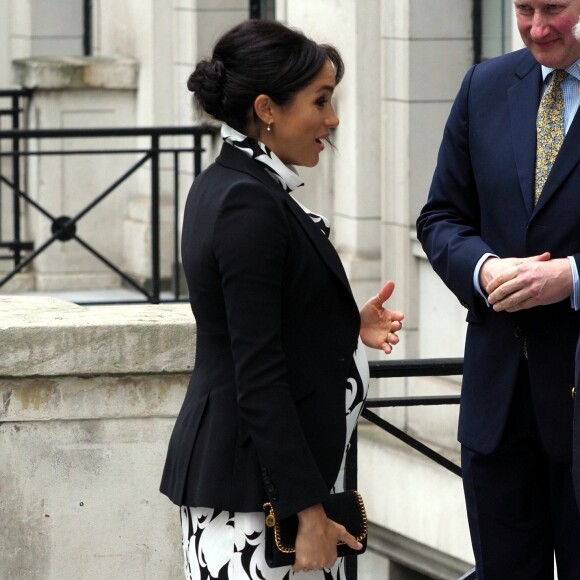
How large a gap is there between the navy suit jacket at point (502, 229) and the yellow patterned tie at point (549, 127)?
0.02m

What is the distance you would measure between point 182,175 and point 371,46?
3569mm

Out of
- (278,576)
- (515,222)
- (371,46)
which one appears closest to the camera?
(278,576)

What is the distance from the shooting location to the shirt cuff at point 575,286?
144 inches

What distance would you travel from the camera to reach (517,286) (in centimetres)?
365

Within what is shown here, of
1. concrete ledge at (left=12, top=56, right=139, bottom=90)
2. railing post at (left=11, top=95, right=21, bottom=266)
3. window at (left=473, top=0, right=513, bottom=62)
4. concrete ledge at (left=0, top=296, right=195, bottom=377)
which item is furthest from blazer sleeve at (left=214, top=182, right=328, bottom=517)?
concrete ledge at (left=12, top=56, right=139, bottom=90)

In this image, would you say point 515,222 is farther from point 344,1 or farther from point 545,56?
point 344,1

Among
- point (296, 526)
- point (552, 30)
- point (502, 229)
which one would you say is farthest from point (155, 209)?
point (296, 526)

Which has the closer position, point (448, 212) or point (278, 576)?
point (278, 576)

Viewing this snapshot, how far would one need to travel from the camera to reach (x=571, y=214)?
147 inches

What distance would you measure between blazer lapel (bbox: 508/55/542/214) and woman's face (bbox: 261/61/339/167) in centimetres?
47

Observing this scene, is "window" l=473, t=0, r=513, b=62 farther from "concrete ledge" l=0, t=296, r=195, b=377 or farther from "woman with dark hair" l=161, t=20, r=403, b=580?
"woman with dark hair" l=161, t=20, r=403, b=580

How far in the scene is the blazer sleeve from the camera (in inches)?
133

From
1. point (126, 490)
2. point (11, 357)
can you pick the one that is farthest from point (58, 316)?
point (126, 490)

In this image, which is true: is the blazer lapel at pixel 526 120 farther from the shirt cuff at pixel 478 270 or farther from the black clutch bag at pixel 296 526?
the black clutch bag at pixel 296 526
